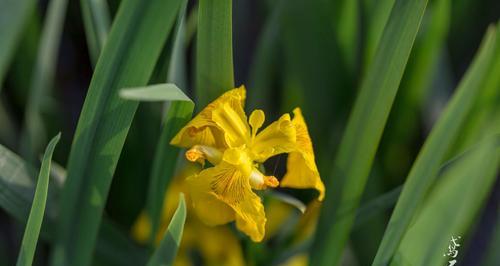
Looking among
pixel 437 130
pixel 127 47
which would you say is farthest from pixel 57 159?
pixel 437 130

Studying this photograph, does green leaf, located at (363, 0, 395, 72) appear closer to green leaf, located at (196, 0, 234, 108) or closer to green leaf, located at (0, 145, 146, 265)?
green leaf, located at (196, 0, 234, 108)

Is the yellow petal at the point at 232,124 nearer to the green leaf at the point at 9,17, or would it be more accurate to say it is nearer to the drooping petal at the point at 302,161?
the drooping petal at the point at 302,161

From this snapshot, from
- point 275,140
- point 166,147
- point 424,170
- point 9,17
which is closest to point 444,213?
point 424,170

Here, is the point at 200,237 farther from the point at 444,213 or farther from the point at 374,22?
the point at 444,213

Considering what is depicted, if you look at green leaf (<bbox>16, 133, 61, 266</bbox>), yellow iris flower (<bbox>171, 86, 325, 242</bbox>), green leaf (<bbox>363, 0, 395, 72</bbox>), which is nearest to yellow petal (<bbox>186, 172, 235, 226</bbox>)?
yellow iris flower (<bbox>171, 86, 325, 242</bbox>)

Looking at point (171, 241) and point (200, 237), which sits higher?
point (171, 241)

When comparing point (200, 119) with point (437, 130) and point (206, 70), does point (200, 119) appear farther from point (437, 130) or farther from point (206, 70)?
point (437, 130)
